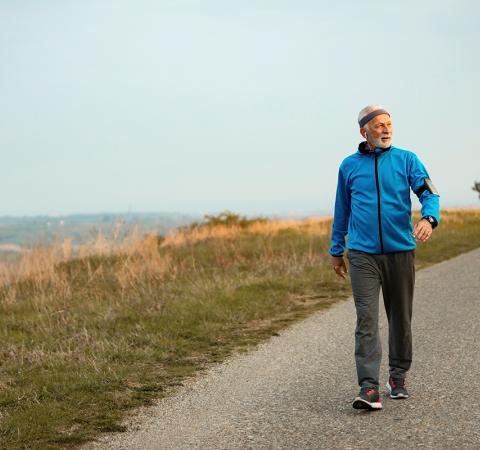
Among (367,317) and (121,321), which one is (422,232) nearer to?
(367,317)

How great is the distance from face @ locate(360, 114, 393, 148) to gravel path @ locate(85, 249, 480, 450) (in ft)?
6.13

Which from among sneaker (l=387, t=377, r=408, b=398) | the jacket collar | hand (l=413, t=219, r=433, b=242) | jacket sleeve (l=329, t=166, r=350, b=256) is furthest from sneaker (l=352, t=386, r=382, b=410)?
the jacket collar

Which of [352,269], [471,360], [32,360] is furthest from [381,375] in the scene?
[32,360]

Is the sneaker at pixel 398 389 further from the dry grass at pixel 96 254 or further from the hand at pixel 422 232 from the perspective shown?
the dry grass at pixel 96 254

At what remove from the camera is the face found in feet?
17.2

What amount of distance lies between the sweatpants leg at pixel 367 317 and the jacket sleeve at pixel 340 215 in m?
0.20

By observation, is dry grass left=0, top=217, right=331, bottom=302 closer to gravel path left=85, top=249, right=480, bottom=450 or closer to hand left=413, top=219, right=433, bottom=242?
gravel path left=85, top=249, right=480, bottom=450

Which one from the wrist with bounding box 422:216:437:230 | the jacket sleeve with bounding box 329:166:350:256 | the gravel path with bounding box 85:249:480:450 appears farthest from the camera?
the jacket sleeve with bounding box 329:166:350:256

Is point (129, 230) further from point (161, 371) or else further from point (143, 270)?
point (161, 371)

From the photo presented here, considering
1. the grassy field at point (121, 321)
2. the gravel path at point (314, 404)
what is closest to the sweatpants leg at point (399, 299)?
the gravel path at point (314, 404)

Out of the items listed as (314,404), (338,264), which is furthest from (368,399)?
(338,264)

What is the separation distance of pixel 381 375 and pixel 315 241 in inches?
668

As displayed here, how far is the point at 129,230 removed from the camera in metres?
17.8

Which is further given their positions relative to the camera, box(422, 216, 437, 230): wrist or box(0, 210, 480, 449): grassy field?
box(0, 210, 480, 449): grassy field
